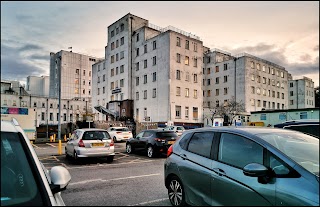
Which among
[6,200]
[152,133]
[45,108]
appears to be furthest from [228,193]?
[45,108]

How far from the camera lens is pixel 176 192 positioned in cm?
528

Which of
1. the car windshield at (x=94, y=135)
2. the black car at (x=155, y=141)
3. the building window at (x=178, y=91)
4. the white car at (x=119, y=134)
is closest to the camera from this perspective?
the car windshield at (x=94, y=135)

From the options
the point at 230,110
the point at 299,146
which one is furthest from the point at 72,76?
the point at 299,146

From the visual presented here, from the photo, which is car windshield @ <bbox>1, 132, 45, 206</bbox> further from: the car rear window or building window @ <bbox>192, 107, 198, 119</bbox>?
building window @ <bbox>192, 107, 198, 119</bbox>

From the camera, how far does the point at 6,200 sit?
2.12m

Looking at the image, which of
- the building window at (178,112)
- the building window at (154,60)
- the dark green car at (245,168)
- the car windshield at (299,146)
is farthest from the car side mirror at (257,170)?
the building window at (154,60)

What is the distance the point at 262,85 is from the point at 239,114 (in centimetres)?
1350

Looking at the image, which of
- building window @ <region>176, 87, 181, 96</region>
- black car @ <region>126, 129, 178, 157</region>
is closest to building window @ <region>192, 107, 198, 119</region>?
building window @ <region>176, 87, 181, 96</region>

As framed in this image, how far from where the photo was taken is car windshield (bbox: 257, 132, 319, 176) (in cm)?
337

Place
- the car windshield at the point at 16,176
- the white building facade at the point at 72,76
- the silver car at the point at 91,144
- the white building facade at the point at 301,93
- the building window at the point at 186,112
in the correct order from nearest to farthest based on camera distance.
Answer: the car windshield at the point at 16,176 → the silver car at the point at 91,144 → the building window at the point at 186,112 → the white building facade at the point at 301,93 → the white building facade at the point at 72,76

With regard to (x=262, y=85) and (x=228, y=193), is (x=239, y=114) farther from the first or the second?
(x=228, y=193)

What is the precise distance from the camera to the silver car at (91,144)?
12.5 metres

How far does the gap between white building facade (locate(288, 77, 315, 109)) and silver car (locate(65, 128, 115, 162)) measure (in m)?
79.6

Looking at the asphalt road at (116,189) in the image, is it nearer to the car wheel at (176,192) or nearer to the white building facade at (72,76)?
the car wheel at (176,192)
